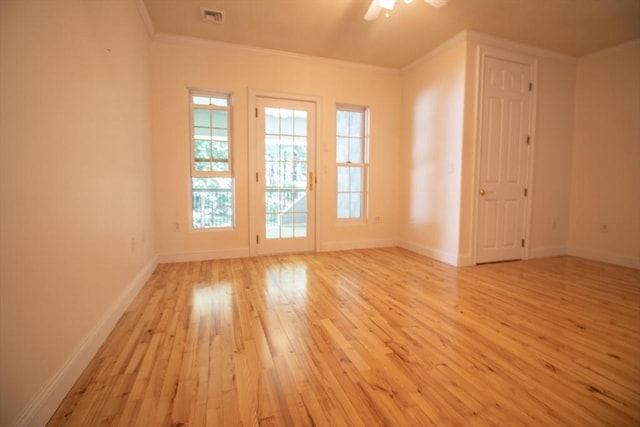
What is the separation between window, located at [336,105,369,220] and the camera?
4.64 metres

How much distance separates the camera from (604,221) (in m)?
4.02

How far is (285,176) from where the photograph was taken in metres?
4.28

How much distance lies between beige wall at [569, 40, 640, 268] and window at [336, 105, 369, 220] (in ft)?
9.76

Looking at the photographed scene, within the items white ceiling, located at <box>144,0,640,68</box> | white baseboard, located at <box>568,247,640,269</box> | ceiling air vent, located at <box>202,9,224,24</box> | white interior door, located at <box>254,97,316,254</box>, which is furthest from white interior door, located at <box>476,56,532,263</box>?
ceiling air vent, located at <box>202,9,224,24</box>

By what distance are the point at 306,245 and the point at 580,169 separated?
13.2 ft

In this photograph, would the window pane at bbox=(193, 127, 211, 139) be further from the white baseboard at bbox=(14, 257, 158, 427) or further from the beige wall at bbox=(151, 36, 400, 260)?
the white baseboard at bbox=(14, 257, 158, 427)

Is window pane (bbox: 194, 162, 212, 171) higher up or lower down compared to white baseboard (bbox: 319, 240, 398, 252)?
higher up

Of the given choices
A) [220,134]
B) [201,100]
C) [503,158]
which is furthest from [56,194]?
[503,158]

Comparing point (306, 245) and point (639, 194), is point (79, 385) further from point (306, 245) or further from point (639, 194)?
point (639, 194)

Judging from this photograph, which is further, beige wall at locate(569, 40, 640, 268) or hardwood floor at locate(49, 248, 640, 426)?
beige wall at locate(569, 40, 640, 268)

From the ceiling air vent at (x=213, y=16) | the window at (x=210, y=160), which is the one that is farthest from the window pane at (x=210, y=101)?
the ceiling air vent at (x=213, y=16)

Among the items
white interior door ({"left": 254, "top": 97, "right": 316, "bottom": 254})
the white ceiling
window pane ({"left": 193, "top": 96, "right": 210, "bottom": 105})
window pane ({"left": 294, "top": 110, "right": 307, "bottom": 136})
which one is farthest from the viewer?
window pane ({"left": 294, "top": 110, "right": 307, "bottom": 136})

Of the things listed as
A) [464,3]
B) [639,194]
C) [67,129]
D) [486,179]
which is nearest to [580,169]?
[639,194]

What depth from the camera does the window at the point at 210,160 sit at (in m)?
3.93
